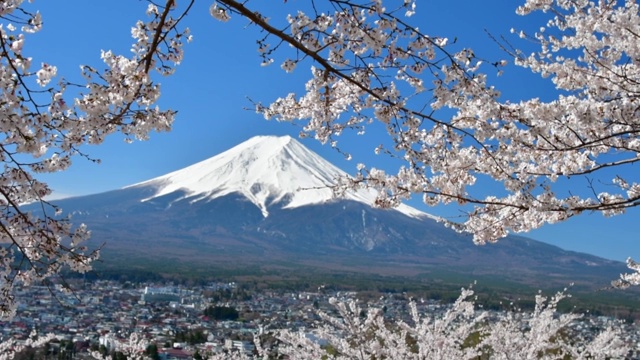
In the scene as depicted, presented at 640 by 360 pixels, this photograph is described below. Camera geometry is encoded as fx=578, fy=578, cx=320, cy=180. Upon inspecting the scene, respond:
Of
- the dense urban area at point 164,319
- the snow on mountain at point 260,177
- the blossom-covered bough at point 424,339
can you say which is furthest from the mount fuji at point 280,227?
the blossom-covered bough at point 424,339

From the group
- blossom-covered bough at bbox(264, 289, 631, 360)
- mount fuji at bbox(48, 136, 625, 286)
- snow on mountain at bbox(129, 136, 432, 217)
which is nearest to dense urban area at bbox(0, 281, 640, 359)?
blossom-covered bough at bbox(264, 289, 631, 360)

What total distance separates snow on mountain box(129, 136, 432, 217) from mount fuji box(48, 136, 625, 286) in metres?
0.25

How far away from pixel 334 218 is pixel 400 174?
119811 mm

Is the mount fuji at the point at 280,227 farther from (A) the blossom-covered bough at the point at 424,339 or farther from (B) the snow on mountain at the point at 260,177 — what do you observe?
(A) the blossom-covered bough at the point at 424,339

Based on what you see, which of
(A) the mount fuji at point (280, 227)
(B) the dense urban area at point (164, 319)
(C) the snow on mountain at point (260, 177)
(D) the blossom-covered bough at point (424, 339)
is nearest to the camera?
(D) the blossom-covered bough at point (424, 339)

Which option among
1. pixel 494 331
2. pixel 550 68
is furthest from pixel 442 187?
pixel 494 331

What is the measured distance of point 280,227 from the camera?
114 meters

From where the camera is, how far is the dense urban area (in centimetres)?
1444

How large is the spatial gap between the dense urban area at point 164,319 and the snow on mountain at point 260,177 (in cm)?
8401

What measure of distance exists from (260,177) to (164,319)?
363ft

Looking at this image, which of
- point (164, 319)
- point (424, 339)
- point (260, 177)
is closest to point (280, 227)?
point (260, 177)

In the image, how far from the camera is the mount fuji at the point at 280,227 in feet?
280

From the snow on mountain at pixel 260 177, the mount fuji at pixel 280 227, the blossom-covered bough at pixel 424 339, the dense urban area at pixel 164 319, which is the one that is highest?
the snow on mountain at pixel 260 177

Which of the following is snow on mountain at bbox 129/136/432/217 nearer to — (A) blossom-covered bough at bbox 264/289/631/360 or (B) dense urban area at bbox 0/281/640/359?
(B) dense urban area at bbox 0/281/640/359
